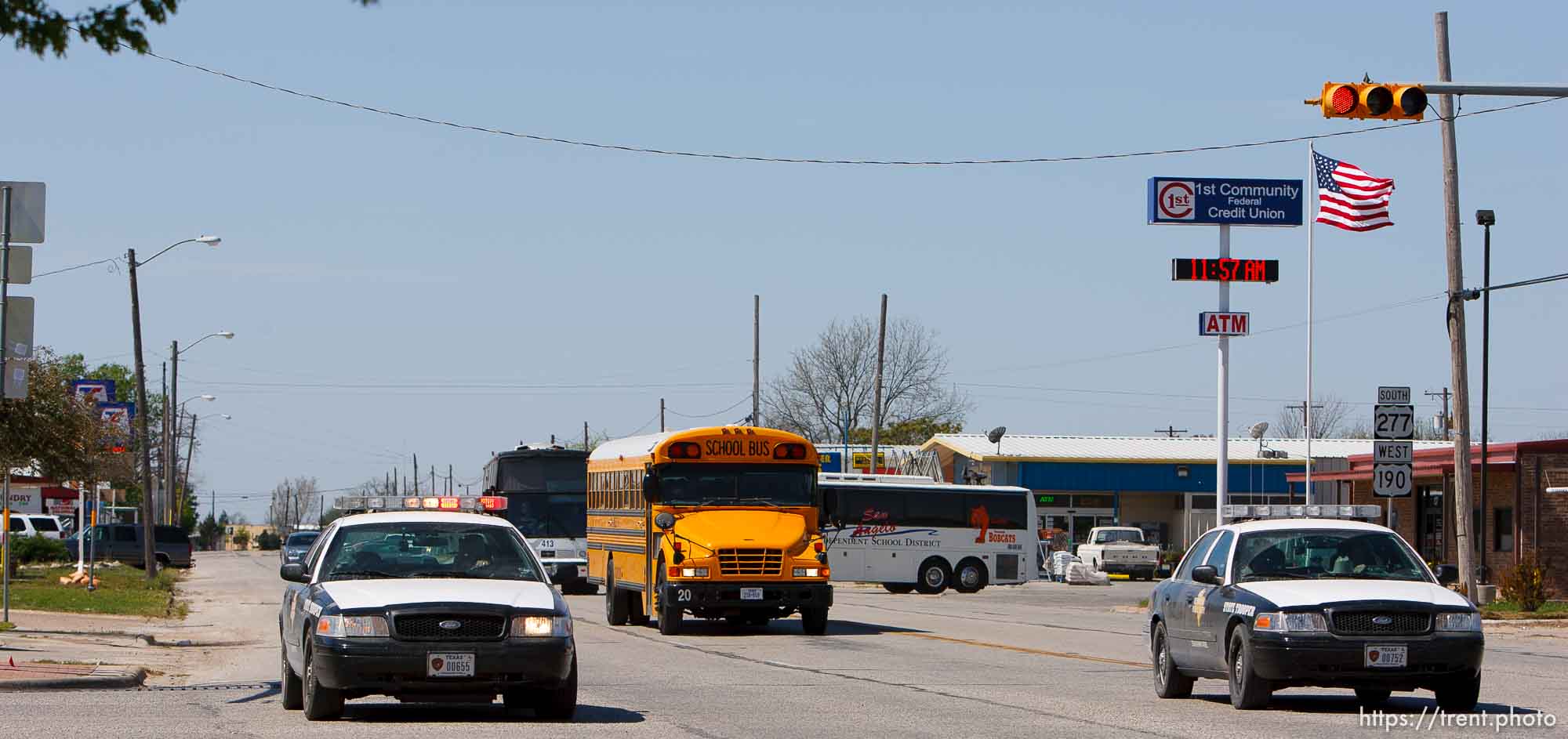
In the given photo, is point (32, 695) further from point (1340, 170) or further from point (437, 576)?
point (1340, 170)

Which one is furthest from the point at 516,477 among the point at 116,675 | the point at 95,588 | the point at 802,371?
the point at 802,371

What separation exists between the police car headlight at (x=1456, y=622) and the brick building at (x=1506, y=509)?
25.3 meters

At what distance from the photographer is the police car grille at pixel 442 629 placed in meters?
13.1

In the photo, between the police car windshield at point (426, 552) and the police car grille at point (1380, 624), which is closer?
the police car grille at point (1380, 624)

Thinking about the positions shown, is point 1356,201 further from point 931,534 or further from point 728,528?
point 728,528

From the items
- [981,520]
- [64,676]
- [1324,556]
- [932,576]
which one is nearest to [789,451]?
[64,676]

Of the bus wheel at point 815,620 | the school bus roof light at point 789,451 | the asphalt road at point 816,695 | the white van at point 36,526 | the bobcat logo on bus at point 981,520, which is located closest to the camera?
the asphalt road at point 816,695

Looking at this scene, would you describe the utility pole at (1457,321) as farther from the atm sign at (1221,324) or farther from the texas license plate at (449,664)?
the texas license plate at (449,664)

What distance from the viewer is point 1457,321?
34531mm

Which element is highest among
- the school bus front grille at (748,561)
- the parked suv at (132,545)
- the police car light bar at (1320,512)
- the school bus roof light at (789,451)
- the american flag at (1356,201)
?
the american flag at (1356,201)

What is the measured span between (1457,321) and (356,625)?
87.5 feet

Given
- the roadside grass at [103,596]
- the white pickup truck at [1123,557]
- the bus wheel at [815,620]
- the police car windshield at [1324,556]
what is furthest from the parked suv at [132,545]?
the police car windshield at [1324,556]

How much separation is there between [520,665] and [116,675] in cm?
657

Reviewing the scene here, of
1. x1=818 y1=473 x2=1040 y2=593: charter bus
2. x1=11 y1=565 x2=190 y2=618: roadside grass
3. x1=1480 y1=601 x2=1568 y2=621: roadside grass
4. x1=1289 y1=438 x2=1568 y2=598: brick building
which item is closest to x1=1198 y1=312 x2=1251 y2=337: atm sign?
x1=1289 y1=438 x2=1568 y2=598: brick building
